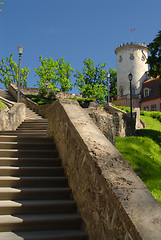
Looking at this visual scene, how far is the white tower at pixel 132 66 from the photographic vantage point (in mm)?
47438

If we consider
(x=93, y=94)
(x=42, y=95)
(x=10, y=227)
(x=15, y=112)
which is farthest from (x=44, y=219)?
(x=93, y=94)

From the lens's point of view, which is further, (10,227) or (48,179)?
(48,179)

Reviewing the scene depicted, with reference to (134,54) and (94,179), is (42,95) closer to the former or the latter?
(134,54)

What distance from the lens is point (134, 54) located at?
1879 inches

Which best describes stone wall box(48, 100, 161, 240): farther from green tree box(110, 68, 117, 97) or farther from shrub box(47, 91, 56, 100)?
green tree box(110, 68, 117, 97)

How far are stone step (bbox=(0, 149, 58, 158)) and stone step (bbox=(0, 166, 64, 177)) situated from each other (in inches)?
26.8

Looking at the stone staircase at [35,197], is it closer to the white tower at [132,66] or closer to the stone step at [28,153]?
the stone step at [28,153]

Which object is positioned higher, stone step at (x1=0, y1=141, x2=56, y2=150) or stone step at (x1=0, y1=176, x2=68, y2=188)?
stone step at (x1=0, y1=141, x2=56, y2=150)

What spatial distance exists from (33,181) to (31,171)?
355 millimetres

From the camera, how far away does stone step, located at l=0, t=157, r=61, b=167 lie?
505cm

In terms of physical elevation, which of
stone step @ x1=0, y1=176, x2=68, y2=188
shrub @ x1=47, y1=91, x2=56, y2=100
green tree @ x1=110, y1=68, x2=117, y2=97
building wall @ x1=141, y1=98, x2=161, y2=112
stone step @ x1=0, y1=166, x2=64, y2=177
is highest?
green tree @ x1=110, y1=68, x2=117, y2=97

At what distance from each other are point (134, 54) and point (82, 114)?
150 ft

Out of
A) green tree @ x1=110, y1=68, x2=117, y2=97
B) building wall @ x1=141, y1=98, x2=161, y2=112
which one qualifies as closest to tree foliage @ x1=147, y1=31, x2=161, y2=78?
building wall @ x1=141, y1=98, x2=161, y2=112

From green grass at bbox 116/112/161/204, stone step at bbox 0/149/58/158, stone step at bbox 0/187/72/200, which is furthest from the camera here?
green grass at bbox 116/112/161/204
